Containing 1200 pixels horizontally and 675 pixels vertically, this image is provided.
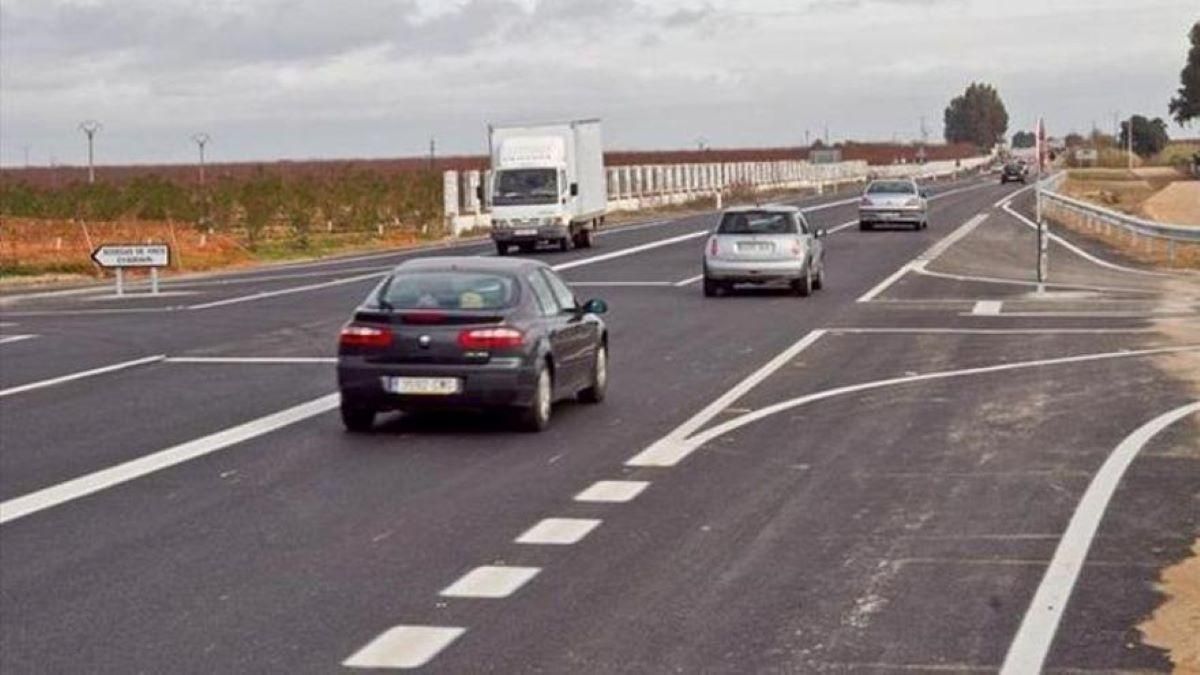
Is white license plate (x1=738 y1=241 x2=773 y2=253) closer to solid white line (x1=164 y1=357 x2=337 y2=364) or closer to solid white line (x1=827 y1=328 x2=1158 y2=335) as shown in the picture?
solid white line (x1=827 y1=328 x2=1158 y2=335)

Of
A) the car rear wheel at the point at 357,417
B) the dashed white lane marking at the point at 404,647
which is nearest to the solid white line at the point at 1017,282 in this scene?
the car rear wheel at the point at 357,417

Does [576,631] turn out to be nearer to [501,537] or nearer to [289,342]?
[501,537]

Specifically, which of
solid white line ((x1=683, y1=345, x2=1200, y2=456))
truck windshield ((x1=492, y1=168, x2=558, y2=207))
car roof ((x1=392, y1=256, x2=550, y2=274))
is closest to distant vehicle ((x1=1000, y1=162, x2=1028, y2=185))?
truck windshield ((x1=492, y1=168, x2=558, y2=207))

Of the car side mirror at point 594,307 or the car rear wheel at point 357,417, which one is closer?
the car rear wheel at point 357,417

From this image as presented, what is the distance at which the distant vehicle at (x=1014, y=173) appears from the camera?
5069 inches

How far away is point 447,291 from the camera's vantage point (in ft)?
54.5

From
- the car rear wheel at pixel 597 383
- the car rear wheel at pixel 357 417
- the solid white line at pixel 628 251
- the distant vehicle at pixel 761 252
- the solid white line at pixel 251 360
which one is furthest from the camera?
the solid white line at pixel 628 251

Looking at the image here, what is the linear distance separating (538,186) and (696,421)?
35.5 metres

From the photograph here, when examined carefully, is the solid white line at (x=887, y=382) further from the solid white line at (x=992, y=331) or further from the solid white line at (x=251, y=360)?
the solid white line at (x=251, y=360)

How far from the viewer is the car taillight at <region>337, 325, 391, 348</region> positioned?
53.3 ft

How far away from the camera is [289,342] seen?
2597 centimetres

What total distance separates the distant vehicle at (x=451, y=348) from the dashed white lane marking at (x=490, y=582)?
557 cm

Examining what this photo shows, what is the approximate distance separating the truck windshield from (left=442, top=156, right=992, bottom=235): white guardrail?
42.6 feet

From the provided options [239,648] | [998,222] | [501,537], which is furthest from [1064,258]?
[239,648]
